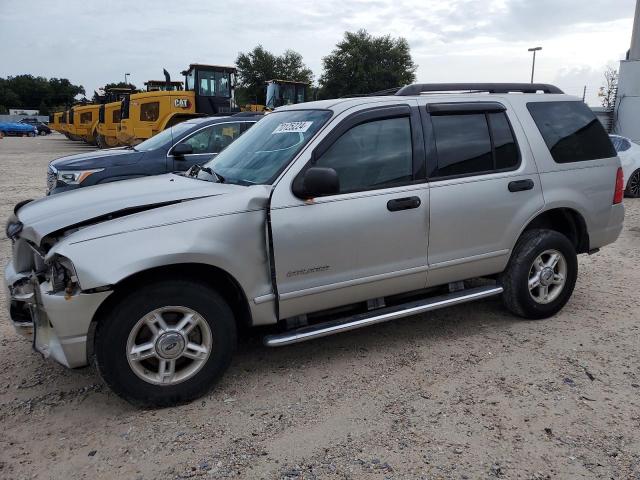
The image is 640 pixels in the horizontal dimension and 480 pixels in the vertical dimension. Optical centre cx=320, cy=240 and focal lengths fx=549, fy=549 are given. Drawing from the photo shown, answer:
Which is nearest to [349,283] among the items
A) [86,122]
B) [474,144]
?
[474,144]

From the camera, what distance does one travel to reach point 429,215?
13.2ft

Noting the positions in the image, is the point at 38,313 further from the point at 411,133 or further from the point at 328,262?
the point at 411,133

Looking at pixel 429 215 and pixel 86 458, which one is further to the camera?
pixel 429 215

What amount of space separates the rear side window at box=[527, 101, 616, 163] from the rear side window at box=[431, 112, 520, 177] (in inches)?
15.5

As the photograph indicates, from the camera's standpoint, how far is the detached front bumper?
303 centimetres

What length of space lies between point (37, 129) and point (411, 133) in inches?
2411

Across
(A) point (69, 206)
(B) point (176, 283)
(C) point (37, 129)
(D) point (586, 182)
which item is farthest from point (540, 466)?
(C) point (37, 129)

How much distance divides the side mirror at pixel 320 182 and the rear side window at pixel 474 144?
1043mm

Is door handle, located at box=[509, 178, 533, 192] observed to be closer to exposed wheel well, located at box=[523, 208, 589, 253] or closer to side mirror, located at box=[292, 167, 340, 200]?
exposed wheel well, located at box=[523, 208, 589, 253]

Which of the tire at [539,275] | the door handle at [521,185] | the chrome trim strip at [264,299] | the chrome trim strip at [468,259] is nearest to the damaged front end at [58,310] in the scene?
the chrome trim strip at [264,299]

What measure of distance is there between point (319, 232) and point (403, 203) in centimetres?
70

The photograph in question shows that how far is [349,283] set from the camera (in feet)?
12.4

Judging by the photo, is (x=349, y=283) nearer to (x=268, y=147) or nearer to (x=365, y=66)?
(x=268, y=147)

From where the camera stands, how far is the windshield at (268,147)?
3.76 metres
